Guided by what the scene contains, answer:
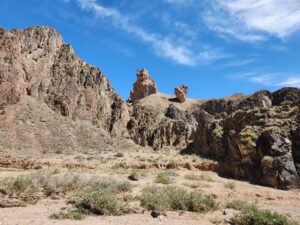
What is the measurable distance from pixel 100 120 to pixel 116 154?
1650 centimetres

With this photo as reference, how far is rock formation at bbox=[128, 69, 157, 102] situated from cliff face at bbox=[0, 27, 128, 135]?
149 ft

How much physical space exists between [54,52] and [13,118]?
649 inches

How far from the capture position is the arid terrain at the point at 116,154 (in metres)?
12.2

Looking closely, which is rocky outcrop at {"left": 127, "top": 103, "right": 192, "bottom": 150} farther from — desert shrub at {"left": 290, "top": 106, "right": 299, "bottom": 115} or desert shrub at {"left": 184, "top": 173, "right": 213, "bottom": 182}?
desert shrub at {"left": 184, "top": 173, "right": 213, "bottom": 182}

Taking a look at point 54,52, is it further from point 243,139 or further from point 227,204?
point 227,204

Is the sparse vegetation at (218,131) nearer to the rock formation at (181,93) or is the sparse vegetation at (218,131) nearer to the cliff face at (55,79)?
the cliff face at (55,79)

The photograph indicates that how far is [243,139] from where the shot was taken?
25.1 m

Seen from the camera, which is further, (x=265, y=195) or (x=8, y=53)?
(x=8, y=53)

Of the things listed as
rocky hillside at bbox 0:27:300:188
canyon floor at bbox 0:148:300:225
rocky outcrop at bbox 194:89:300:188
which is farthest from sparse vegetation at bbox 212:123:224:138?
canyon floor at bbox 0:148:300:225

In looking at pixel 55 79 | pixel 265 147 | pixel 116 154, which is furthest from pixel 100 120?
pixel 265 147

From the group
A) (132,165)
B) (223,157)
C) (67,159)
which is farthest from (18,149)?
(223,157)

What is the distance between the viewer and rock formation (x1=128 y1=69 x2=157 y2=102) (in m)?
103

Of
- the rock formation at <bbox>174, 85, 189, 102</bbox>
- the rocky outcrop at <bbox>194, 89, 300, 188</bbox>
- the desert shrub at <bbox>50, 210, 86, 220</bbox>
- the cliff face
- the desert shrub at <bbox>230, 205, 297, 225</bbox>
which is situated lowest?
the desert shrub at <bbox>50, 210, 86, 220</bbox>

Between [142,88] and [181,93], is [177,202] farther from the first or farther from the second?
[142,88]
